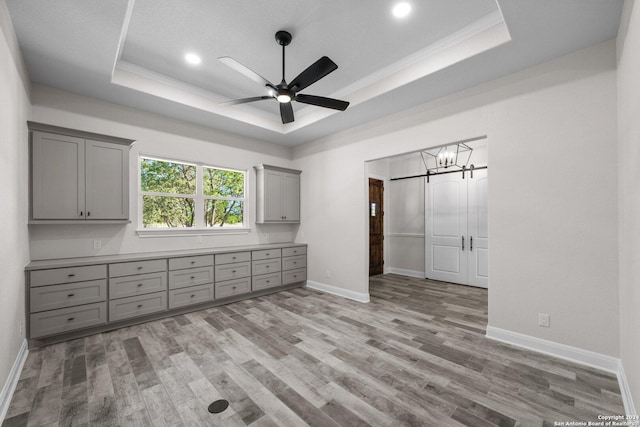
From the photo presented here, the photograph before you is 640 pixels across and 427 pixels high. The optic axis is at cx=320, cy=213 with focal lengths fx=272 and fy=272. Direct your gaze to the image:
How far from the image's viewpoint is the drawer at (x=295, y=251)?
17.0 ft

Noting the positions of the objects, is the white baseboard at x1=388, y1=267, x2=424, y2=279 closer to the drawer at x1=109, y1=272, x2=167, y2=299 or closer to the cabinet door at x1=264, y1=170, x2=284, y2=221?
the cabinet door at x1=264, y1=170, x2=284, y2=221

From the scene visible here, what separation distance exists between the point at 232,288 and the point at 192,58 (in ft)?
10.7

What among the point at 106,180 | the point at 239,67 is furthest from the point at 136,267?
the point at 239,67

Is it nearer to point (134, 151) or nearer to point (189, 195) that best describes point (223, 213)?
point (189, 195)

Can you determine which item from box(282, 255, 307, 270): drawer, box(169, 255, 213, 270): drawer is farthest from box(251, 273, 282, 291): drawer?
box(169, 255, 213, 270): drawer

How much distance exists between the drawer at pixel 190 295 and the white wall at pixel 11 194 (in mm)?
1419

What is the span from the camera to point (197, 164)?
4.61 meters

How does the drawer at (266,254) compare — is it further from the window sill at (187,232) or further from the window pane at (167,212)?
the window pane at (167,212)

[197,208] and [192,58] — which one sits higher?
[192,58]

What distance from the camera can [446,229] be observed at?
6051 mm

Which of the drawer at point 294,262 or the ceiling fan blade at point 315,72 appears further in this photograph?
the drawer at point 294,262

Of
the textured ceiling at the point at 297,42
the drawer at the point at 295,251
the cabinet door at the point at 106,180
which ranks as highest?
the textured ceiling at the point at 297,42

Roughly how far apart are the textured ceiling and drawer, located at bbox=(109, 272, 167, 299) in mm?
2349

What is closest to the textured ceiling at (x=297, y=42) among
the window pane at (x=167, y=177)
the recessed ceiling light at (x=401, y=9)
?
the recessed ceiling light at (x=401, y=9)
